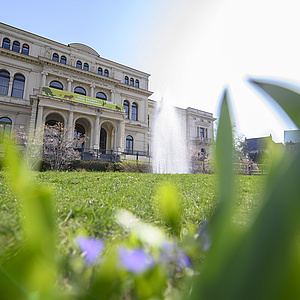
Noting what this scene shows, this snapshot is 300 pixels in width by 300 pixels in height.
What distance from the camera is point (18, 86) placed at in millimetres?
17672

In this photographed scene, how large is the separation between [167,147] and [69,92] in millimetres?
9948

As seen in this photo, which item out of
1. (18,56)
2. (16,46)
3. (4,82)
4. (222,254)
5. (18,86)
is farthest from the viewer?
(16,46)

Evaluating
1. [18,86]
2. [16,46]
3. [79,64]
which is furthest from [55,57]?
[18,86]

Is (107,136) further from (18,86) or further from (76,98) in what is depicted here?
(18,86)

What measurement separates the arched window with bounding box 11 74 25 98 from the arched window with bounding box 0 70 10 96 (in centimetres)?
58

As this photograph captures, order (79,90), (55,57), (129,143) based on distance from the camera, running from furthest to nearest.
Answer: (129,143)
(79,90)
(55,57)

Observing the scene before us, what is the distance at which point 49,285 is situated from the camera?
0.70ft

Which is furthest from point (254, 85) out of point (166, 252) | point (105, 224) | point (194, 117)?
point (194, 117)

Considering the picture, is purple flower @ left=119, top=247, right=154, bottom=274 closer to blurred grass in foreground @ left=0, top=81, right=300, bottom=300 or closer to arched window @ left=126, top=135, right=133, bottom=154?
blurred grass in foreground @ left=0, top=81, right=300, bottom=300

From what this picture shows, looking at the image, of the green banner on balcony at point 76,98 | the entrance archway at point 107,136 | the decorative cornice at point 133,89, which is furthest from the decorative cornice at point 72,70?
the entrance archway at point 107,136

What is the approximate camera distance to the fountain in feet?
45.1

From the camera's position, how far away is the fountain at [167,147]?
541 inches

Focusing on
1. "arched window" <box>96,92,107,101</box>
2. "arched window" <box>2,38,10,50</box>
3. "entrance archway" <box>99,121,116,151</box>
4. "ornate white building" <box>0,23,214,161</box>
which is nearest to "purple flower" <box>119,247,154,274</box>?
"ornate white building" <box>0,23,214,161</box>

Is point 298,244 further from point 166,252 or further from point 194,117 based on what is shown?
point 194,117
